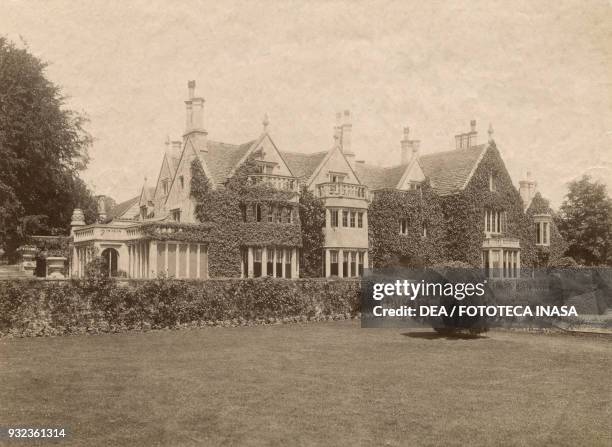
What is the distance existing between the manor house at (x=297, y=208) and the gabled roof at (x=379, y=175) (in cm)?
8

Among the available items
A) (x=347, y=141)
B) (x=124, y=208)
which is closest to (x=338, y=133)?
(x=347, y=141)

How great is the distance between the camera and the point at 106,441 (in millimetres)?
8812

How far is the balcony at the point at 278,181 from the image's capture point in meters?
36.8

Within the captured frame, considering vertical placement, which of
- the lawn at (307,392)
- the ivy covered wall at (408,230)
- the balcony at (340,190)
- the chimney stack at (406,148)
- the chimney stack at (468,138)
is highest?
the chimney stack at (468,138)

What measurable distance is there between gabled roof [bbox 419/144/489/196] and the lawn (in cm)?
2608

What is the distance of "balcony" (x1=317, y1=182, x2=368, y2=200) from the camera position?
1558 inches

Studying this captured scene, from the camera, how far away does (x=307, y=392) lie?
39.6ft

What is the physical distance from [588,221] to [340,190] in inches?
942

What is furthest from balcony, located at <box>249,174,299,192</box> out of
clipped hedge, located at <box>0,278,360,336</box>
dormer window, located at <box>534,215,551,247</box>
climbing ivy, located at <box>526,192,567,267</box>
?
dormer window, located at <box>534,215,551,247</box>

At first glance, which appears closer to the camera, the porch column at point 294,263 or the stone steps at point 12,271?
the stone steps at point 12,271

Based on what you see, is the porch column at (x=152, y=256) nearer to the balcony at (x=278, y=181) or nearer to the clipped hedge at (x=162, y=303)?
the balcony at (x=278, y=181)

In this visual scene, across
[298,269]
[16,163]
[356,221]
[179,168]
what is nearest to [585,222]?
[356,221]

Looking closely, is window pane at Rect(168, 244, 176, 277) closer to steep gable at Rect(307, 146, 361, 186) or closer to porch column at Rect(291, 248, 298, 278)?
porch column at Rect(291, 248, 298, 278)

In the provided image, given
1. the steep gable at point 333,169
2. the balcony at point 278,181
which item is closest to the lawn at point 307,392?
the balcony at point 278,181
